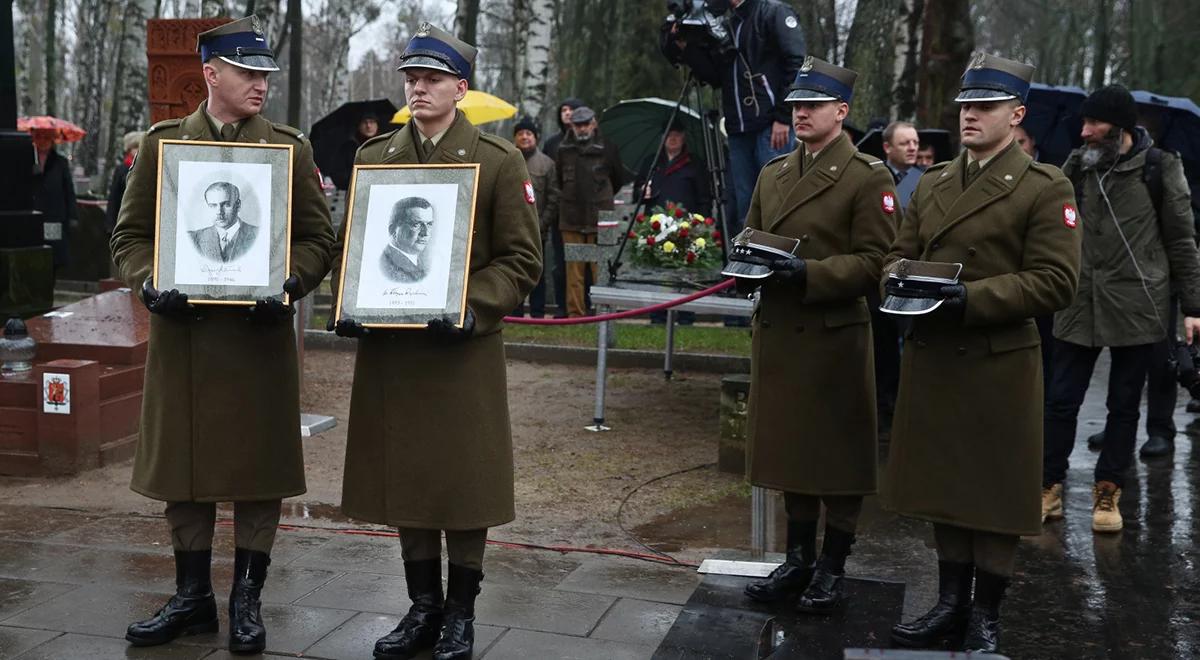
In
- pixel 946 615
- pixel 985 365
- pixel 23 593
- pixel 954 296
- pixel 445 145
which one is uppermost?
pixel 445 145

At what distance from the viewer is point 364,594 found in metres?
5.77

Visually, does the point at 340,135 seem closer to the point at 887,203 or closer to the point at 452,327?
the point at 887,203

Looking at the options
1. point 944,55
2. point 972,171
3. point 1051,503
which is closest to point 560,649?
point 972,171

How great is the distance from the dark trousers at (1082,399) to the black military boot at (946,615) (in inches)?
95.6

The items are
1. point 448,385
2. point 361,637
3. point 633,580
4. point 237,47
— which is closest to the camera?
point 448,385

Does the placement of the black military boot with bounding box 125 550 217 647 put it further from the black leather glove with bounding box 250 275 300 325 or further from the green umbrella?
the green umbrella

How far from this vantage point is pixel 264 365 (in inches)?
203

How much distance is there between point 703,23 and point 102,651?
17.9ft

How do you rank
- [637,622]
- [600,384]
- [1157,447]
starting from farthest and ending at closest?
[600,384] < [1157,447] < [637,622]

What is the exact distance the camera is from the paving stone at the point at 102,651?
4.94 m

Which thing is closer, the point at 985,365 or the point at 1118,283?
the point at 985,365

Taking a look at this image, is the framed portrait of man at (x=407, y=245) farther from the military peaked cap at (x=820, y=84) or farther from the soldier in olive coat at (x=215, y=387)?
the military peaked cap at (x=820, y=84)

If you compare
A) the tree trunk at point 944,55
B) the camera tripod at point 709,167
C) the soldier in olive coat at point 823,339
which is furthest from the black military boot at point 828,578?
the tree trunk at point 944,55

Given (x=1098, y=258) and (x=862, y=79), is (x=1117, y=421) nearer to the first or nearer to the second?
(x=1098, y=258)
